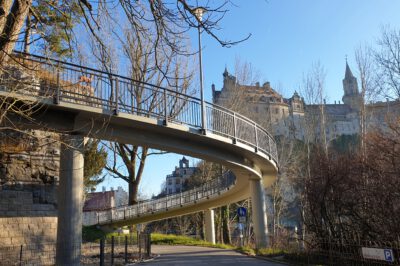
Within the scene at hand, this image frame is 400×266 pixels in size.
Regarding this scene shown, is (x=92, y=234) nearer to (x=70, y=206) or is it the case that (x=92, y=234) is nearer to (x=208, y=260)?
(x=208, y=260)

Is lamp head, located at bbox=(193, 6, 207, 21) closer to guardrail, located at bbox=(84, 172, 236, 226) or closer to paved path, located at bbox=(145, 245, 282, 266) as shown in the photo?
paved path, located at bbox=(145, 245, 282, 266)

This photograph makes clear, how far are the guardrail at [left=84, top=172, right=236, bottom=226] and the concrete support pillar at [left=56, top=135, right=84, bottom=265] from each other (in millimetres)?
12820

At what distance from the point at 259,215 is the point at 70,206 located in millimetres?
12196

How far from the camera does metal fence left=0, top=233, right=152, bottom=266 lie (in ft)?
49.0

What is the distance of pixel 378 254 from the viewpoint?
404 inches

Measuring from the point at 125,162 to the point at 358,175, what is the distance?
22923 mm

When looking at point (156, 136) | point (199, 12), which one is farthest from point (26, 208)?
point (199, 12)

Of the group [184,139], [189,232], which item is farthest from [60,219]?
[189,232]

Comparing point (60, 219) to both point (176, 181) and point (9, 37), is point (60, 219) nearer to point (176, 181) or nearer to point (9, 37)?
point (9, 37)

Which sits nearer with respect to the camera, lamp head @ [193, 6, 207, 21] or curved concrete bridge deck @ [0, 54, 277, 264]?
lamp head @ [193, 6, 207, 21]

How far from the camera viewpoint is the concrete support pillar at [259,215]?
22.0m

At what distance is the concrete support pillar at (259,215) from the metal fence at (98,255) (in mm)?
6264

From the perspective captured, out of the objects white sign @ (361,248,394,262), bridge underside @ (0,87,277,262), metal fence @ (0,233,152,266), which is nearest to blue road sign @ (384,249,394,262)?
white sign @ (361,248,394,262)

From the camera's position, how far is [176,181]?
107 meters
